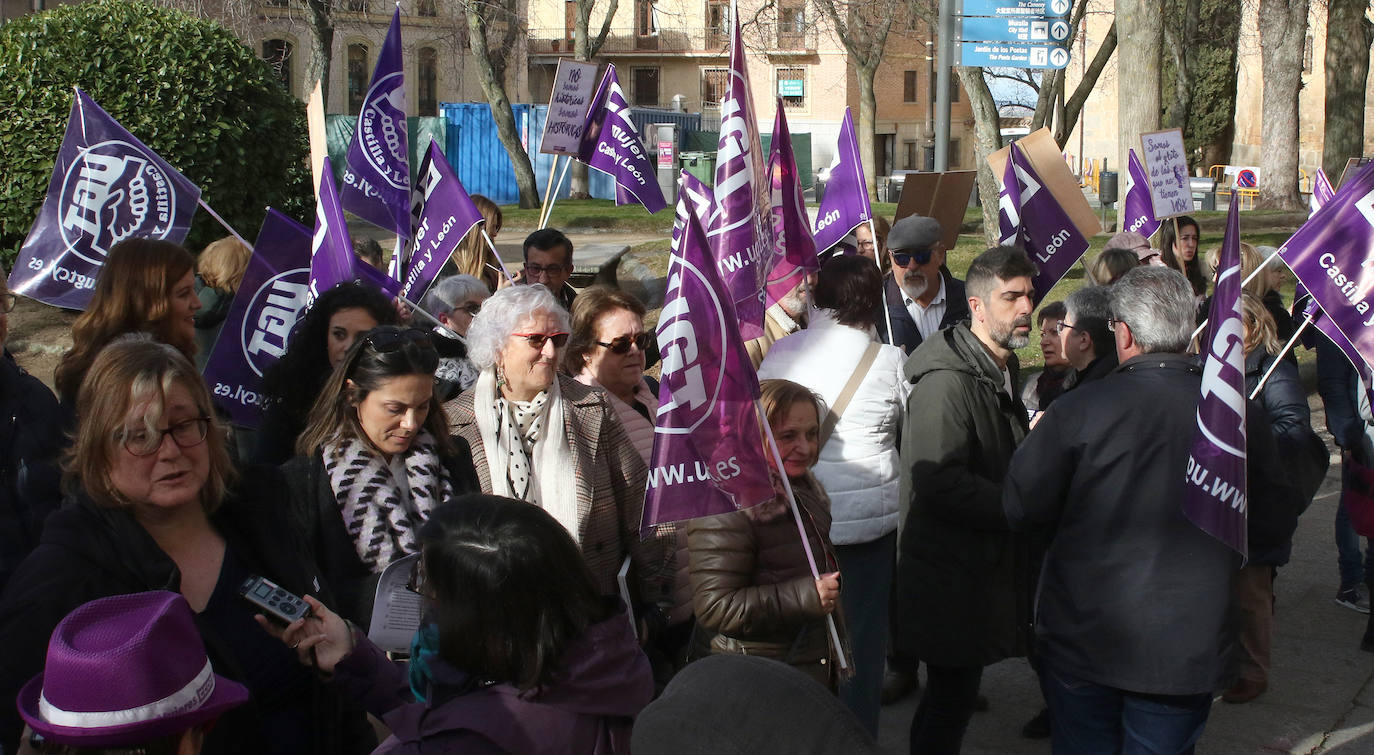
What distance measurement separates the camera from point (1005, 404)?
4.38m

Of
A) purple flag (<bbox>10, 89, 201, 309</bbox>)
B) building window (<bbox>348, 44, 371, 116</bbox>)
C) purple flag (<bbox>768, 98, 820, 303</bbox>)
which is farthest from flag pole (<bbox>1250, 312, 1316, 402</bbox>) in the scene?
building window (<bbox>348, 44, 371, 116</bbox>)

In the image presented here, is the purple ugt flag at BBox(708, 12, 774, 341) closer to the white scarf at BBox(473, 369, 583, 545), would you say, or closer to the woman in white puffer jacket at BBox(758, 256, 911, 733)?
the woman in white puffer jacket at BBox(758, 256, 911, 733)

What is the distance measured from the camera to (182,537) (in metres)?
2.72

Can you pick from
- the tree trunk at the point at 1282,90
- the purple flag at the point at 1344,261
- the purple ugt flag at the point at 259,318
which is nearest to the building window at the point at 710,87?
the tree trunk at the point at 1282,90

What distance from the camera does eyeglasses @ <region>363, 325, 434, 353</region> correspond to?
350 cm

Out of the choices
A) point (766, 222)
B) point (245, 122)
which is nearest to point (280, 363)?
point (766, 222)

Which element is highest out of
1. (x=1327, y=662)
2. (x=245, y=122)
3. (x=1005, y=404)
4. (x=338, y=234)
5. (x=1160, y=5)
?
(x=1160, y=5)

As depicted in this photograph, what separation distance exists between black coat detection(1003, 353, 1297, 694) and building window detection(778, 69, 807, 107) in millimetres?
61781

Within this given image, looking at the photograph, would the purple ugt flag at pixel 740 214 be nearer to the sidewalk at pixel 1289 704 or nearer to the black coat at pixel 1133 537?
the black coat at pixel 1133 537

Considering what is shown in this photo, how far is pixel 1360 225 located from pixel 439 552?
3.61 meters

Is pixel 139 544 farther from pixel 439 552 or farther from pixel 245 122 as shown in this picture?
pixel 245 122

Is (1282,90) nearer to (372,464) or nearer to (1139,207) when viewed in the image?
(1139,207)

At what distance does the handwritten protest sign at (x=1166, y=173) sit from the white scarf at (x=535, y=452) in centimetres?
514

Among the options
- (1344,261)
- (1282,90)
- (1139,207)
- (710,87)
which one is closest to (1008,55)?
(1139,207)
